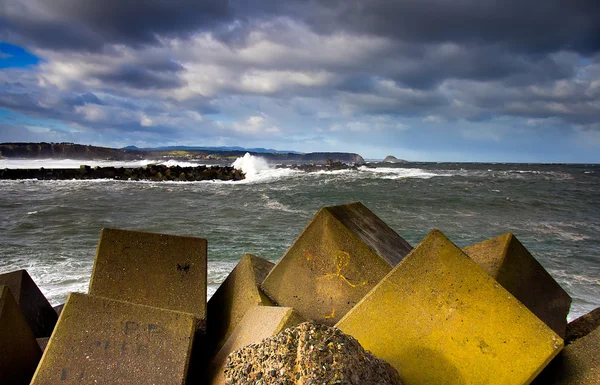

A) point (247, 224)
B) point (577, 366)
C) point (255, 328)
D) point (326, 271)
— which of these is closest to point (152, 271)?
point (255, 328)

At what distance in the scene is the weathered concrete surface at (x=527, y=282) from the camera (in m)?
2.82

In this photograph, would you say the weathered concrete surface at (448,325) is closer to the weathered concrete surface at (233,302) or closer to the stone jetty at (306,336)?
the stone jetty at (306,336)

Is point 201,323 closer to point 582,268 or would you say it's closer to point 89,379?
point 89,379

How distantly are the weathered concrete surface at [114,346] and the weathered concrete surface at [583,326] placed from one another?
2.70 meters

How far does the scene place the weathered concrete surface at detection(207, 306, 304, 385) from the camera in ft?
6.29

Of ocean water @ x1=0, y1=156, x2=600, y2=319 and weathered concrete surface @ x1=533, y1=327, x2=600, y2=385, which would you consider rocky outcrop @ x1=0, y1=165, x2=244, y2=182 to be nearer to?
ocean water @ x1=0, y1=156, x2=600, y2=319

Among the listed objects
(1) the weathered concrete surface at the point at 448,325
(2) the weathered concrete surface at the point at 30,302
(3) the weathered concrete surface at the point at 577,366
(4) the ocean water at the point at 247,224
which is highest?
(1) the weathered concrete surface at the point at 448,325

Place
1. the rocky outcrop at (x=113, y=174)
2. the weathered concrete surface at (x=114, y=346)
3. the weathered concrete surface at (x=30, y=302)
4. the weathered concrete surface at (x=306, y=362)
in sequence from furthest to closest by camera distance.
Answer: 1. the rocky outcrop at (x=113, y=174)
2. the weathered concrete surface at (x=30, y=302)
3. the weathered concrete surface at (x=114, y=346)
4. the weathered concrete surface at (x=306, y=362)

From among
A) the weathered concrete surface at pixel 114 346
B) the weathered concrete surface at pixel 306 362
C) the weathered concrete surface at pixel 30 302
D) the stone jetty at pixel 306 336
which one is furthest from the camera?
the weathered concrete surface at pixel 30 302

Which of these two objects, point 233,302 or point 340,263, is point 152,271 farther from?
point 340,263

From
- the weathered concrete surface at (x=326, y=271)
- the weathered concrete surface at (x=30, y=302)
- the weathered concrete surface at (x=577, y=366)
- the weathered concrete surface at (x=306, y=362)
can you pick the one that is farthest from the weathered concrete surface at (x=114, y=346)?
the weathered concrete surface at (x=577, y=366)

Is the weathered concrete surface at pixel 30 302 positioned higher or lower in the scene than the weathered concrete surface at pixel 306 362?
lower

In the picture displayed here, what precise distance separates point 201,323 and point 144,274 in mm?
522

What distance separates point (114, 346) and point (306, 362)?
97 cm
